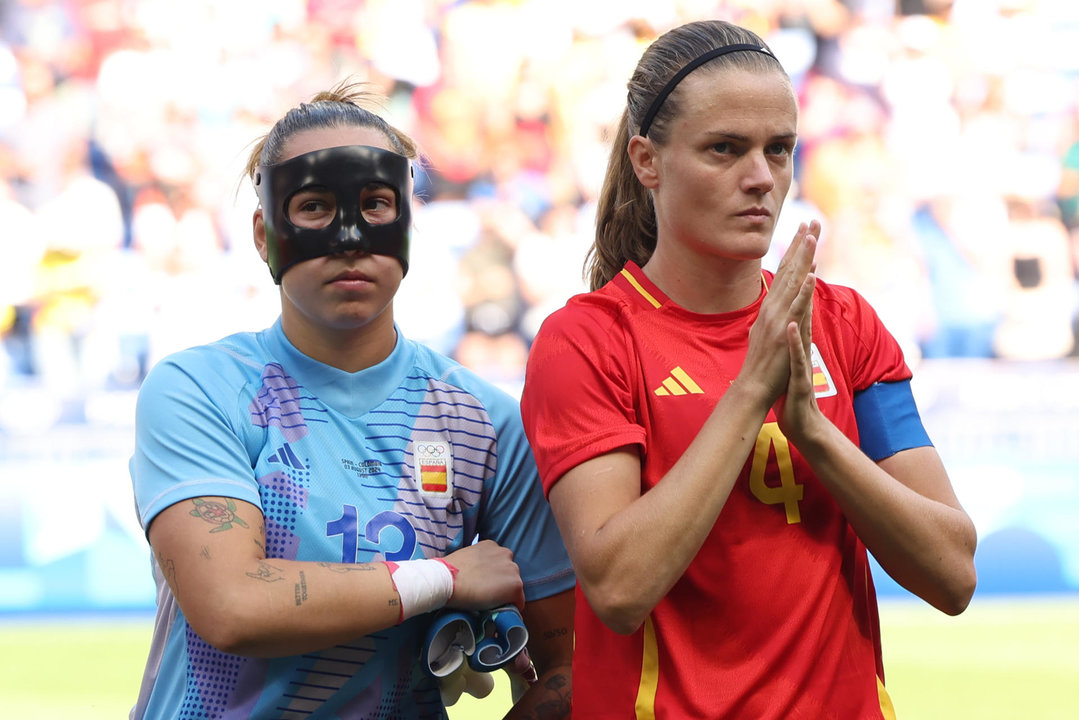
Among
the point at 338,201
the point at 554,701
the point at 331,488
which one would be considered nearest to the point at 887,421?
the point at 554,701

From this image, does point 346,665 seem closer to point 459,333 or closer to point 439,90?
point 459,333

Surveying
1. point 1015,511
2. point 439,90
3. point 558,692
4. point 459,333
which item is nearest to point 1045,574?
point 1015,511

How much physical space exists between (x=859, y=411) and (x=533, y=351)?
24.6 inches

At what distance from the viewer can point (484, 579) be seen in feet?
7.75

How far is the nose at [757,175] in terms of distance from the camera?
212cm

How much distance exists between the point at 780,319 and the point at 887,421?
0.36 m

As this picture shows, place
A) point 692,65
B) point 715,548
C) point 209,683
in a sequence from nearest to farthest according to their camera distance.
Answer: point 715,548 → point 692,65 → point 209,683

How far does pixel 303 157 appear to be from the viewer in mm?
2482

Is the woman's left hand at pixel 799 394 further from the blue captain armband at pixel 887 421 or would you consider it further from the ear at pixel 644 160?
the ear at pixel 644 160

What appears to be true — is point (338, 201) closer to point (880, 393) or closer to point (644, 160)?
point (644, 160)

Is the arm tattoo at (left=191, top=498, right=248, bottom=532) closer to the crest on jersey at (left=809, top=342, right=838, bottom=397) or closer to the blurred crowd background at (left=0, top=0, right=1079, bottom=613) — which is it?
the crest on jersey at (left=809, top=342, right=838, bottom=397)

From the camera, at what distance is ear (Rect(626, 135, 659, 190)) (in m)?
2.29

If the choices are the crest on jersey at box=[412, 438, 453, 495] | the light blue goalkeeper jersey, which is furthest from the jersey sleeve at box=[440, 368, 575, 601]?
the crest on jersey at box=[412, 438, 453, 495]

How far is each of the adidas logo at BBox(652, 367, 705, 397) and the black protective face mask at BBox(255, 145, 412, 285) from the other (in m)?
0.69
